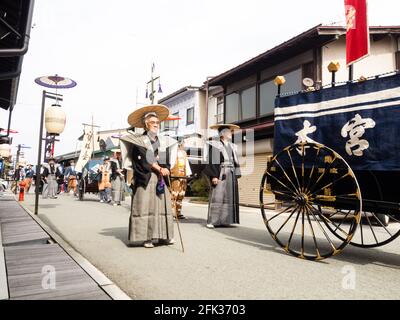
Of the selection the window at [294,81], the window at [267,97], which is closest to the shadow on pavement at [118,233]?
the window at [294,81]

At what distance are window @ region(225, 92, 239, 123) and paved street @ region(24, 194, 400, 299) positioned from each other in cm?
1292

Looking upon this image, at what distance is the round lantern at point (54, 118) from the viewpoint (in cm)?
924

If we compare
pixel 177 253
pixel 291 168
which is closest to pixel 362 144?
pixel 291 168

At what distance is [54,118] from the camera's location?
9.27 metres

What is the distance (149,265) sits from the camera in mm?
3961

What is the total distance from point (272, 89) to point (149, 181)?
11.7 m

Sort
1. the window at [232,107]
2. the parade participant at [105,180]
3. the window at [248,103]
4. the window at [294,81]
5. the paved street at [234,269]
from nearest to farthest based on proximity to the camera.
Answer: the paved street at [234,269] → the window at [294,81] → the parade participant at [105,180] → the window at [248,103] → the window at [232,107]

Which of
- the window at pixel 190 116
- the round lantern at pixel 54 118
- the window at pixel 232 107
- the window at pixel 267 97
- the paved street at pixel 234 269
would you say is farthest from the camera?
the window at pixel 190 116

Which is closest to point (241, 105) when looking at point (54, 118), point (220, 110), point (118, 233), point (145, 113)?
point (220, 110)

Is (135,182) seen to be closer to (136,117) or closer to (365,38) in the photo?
(136,117)

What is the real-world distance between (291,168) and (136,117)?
2.64m

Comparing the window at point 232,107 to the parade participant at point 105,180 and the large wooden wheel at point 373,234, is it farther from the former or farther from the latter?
the large wooden wheel at point 373,234

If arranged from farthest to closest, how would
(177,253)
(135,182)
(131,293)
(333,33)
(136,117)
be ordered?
(333,33) → (136,117) → (135,182) → (177,253) → (131,293)

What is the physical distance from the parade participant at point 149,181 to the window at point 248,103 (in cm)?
1185
